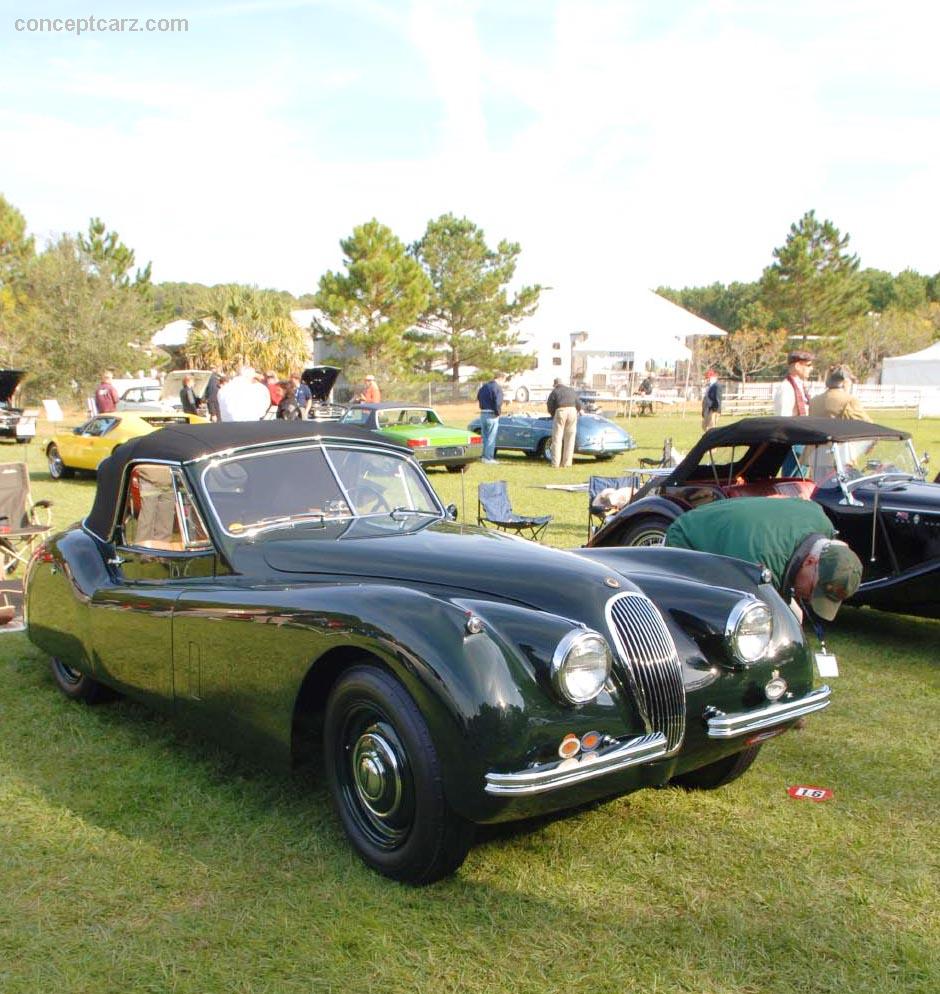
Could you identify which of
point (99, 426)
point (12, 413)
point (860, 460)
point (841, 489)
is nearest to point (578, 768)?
point (841, 489)

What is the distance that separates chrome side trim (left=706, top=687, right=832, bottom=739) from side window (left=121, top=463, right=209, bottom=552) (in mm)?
2476

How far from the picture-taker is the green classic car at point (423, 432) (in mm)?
17547

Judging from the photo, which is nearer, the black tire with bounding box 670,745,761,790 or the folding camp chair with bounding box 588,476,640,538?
the black tire with bounding box 670,745,761,790

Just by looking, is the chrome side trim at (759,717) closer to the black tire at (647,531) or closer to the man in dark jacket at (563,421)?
the black tire at (647,531)

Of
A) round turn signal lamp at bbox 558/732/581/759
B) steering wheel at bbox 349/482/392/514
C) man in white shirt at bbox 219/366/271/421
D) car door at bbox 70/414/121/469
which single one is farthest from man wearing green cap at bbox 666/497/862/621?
car door at bbox 70/414/121/469

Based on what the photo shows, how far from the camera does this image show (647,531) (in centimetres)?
820

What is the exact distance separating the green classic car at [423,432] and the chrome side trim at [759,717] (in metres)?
13.5

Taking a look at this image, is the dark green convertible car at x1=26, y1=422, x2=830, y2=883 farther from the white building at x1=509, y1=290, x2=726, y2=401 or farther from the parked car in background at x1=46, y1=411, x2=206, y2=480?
the white building at x1=509, y1=290, x2=726, y2=401

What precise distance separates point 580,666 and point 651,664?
0.37 m

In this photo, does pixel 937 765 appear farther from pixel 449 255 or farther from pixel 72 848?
pixel 449 255

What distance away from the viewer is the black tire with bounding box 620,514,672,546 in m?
8.09

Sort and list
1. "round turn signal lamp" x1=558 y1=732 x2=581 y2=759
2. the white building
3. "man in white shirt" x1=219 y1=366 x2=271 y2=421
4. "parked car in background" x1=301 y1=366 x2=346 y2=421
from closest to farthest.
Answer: "round turn signal lamp" x1=558 y1=732 x2=581 y2=759 → "man in white shirt" x1=219 y1=366 x2=271 y2=421 → "parked car in background" x1=301 y1=366 x2=346 y2=421 → the white building

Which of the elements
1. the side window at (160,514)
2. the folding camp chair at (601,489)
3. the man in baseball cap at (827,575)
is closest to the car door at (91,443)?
the folding camp chair at (601,489)

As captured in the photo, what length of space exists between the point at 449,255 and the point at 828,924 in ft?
152
